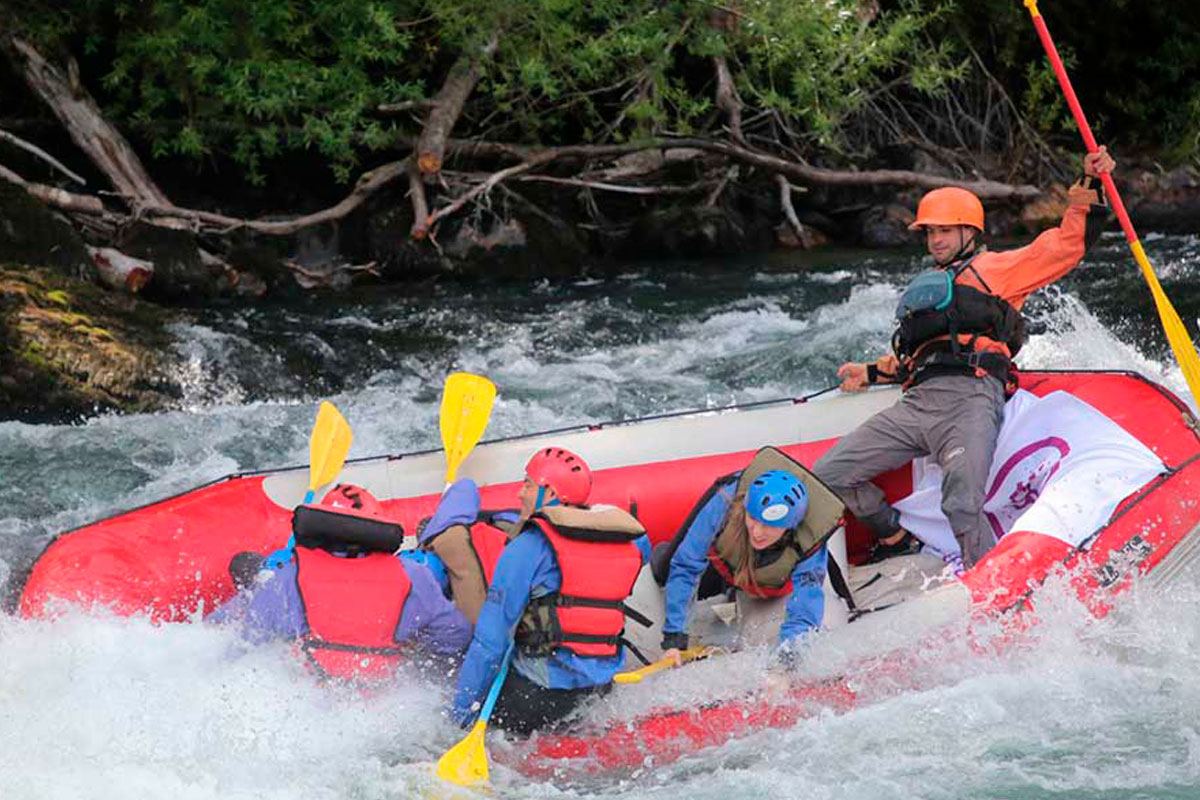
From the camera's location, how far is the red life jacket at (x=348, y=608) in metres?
3.51

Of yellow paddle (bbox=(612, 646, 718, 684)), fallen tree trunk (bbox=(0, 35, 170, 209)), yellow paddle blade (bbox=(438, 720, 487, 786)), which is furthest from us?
fallen tree trunk (bbox=(0, 35, 170, 209))

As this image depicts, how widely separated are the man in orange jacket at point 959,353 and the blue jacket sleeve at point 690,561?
2.24 ft

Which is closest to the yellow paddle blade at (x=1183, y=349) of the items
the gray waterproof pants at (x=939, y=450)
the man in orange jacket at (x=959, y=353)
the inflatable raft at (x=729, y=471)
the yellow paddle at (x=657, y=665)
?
the inflatable raft at (x=729, y=471)

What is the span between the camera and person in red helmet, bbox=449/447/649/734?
11.4 ft

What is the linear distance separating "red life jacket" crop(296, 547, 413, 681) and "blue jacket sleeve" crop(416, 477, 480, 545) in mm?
364

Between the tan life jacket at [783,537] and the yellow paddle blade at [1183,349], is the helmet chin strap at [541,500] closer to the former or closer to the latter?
the tan life jacket at [783,537]

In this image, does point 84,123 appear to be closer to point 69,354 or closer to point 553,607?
point 69,354

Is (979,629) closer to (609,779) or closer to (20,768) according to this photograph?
(609,779)

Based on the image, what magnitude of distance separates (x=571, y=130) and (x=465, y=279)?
167 cm

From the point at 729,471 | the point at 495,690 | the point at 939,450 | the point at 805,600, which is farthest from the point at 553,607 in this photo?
the point at 939,450

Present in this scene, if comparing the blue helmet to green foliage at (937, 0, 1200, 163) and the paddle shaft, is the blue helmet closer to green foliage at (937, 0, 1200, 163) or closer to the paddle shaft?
the paddle shaft

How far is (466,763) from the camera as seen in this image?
135 inches

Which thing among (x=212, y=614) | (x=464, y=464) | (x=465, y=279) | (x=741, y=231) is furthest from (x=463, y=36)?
(x=212, y=614)

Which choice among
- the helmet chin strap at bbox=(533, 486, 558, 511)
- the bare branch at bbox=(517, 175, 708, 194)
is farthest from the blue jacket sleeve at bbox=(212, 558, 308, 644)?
the bare branch at bbox=(517, 175, 708, 194)
